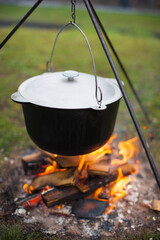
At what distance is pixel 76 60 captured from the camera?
6.52 meters

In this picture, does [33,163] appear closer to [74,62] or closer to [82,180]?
[82,180]

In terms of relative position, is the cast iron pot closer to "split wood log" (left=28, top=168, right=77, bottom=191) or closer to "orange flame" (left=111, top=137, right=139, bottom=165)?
"split wood log" (left=28, top=168, right=77, bottom=191)

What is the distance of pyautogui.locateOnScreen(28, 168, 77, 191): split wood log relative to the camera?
228cm

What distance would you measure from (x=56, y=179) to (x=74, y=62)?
4664 millimetres

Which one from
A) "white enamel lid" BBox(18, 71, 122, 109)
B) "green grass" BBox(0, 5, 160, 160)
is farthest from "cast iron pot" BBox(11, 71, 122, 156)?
"green grass" BBox(0, 5, 160, 160)

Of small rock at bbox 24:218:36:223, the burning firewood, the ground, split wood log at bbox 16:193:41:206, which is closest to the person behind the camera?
small rock at bbox 24:218:36:223

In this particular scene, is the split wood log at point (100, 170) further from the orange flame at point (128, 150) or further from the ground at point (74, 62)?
the ground at point (74, 62)

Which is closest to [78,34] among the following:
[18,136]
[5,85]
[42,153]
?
[5,85]

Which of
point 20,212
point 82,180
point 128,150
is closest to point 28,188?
point 20,212

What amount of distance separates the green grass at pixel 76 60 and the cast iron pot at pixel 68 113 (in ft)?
4.71

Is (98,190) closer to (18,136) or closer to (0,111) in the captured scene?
(18,136)

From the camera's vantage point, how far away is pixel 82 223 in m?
2.15

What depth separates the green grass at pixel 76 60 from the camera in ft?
12.4

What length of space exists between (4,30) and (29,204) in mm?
7993
